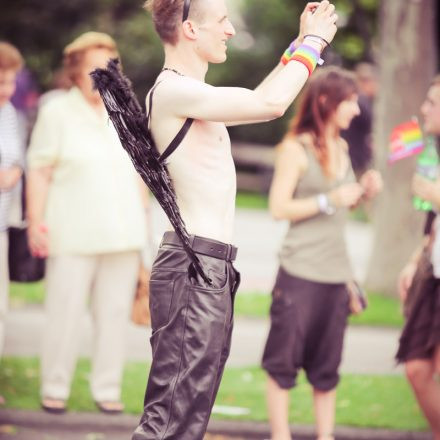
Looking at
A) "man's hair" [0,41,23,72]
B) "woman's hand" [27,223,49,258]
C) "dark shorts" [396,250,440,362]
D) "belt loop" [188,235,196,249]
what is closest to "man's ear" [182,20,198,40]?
"belt loop" [188,235,196,249]

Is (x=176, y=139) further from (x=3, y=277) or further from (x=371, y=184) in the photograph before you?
(x=3, y=277)

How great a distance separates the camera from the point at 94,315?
6.70m

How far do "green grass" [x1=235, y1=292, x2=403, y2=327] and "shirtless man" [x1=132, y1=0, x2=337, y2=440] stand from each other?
6071 mm

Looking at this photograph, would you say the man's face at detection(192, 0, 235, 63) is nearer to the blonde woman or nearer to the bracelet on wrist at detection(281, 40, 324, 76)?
the bracelet on wrist at detection(281, 40, 324, 76)

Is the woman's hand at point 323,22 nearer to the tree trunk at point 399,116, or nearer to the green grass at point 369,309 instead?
the green grass at point 369,309

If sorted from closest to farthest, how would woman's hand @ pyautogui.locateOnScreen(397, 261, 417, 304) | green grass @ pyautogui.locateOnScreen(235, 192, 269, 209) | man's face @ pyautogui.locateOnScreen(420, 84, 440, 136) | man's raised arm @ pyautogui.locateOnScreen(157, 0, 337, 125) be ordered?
1. man's raised arm @ pyautogui.locateOnScreen(157, 0, 337, 125)
2. man's face @ pyautogui.locateOnScreen(420, 84, 440, 136)
3. woman's hand @ pyautogui.locateOnScreen(397, 261, 417, 304)
4. green grass @ pyautogui.locateOnScreen(235, 192, 269, 209)

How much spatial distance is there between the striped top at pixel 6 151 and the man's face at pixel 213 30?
8.97 feet

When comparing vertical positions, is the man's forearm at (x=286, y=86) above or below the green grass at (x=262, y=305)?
above

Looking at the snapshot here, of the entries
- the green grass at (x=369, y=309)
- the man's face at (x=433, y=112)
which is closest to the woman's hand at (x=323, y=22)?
the man's face at (x=433, y=112)

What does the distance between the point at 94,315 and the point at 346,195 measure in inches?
78.4

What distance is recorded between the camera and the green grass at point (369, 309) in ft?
32.3

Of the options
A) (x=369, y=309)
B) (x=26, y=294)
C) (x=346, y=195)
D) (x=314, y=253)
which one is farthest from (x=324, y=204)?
(x=26, y=294)

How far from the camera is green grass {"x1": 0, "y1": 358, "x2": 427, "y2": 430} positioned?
654 centimetres

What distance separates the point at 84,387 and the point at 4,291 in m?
1.10
